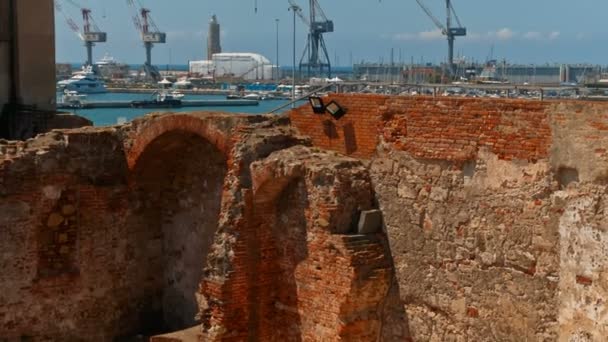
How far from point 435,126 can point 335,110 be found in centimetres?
169

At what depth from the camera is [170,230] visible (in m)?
15.0

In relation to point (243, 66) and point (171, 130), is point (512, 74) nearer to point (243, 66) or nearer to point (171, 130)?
point (171, 130)

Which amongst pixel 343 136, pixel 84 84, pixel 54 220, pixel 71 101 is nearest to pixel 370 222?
pixel 343 136

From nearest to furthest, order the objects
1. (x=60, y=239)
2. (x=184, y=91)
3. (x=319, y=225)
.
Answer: (x=319, y=225) < (x=60, y=239) < (x=184, y=91)

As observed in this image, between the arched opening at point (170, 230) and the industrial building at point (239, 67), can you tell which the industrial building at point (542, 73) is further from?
the industrial building at point (239, 67)

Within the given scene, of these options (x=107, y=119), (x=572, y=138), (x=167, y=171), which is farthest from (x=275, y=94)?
(x=572, y=138)

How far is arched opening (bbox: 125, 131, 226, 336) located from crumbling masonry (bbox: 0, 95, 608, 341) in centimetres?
3

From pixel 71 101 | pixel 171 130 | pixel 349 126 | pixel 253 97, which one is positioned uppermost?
pixel 349 126

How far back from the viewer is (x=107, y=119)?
2670 inches

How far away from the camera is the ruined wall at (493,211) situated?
8.81 metres

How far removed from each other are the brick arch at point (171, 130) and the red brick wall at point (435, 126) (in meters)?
1.16

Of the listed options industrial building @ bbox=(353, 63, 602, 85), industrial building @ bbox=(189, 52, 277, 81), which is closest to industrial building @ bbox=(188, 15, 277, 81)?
industrial building @ bbox=(189, 52, 277, 81)

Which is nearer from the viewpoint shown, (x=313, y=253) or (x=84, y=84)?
(x=313, y=253)

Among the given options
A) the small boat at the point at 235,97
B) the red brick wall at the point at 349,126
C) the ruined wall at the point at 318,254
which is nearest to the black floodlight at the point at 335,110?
the red brick wall at the point at 349,126
